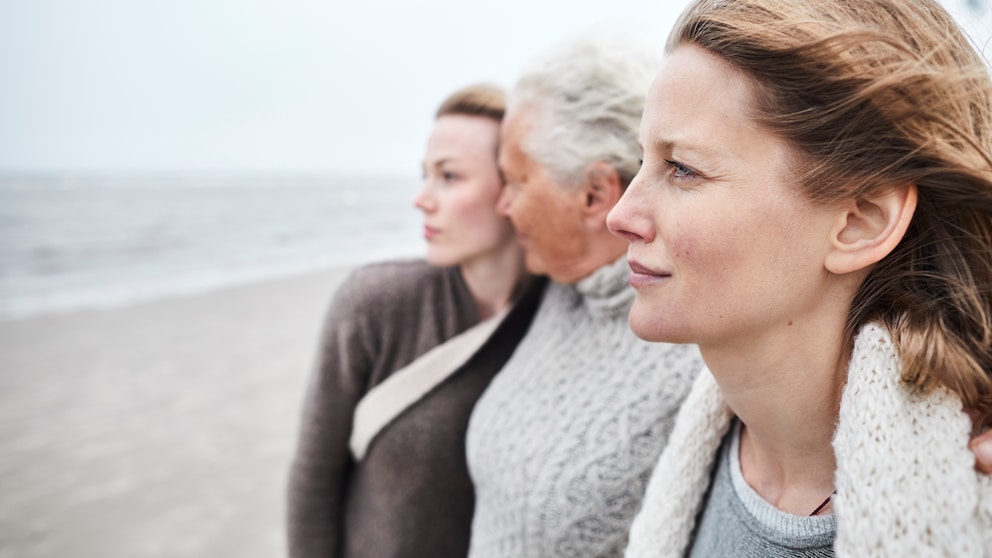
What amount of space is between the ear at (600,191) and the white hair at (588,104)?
16mm

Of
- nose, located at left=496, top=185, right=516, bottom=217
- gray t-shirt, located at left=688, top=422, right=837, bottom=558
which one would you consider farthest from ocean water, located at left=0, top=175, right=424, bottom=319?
gray t-shirt, located at left=688, top=422, right=837, bottom=558

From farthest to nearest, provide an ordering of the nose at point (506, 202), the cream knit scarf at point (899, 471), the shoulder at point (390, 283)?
the shoulder at point (390, 283) < the nose at point (506, 202) < the cream knit scarf at point (899, 471)

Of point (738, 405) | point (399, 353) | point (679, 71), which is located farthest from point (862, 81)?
point (399, 353)

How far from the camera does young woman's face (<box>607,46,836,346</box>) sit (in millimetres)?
919

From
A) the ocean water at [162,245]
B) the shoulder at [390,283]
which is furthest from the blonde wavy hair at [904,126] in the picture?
the ocean water at [162,245]

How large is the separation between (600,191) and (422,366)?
791 mm

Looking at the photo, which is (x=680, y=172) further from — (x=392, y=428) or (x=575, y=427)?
(x=392, y=428)

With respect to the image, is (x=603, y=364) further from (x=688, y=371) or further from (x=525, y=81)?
(x=525, y=81)

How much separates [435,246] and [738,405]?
1304 millimetres

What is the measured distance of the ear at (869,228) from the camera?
2.93ft

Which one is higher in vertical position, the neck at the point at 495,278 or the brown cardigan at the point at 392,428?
the neck at the point at 495,278

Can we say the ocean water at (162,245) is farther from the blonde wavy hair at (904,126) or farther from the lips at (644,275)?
the blonde wavy hair at (904,126)

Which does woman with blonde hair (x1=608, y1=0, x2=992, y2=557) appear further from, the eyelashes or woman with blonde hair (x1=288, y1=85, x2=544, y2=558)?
woman with blonde hair (x1=288, y1=85, x2=544, y2=558)

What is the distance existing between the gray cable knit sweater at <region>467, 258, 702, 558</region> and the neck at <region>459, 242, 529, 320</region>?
12.0 inches
